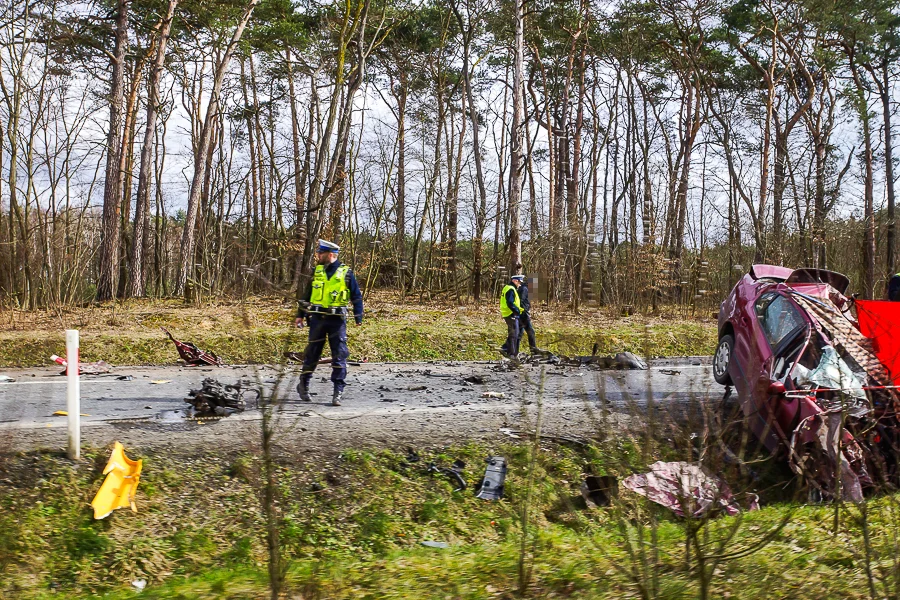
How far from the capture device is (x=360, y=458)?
607cm

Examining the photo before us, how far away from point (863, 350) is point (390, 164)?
2489cm

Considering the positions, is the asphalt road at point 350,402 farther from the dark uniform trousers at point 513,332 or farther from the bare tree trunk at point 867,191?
the bare tree trunk at point 867,191

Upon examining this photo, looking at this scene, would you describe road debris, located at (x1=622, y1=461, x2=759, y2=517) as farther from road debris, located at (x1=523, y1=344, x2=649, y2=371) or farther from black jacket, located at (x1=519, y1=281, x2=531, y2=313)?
black jacket, located at (x1=519, y1=281, x2=531, y2=313)

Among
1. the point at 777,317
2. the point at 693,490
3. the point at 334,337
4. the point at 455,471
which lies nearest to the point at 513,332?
the point at 334,337

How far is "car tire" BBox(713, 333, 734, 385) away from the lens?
26.8ft

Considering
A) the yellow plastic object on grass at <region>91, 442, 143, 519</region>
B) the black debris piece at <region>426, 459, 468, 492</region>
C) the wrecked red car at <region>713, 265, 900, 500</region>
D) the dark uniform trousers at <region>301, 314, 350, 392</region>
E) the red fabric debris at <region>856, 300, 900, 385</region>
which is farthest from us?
the dark uniform trousers at <region>301, 314, 350, 392</region>

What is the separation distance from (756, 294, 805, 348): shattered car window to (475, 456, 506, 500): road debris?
291 cm

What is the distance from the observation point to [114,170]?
18.2 meters

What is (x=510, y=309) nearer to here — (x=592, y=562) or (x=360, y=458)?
(x=360, y=458)

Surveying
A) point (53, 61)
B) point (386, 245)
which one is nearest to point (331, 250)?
point (53, 61)

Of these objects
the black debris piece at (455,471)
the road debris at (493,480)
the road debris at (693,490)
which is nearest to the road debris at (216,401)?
the black debris piece at (455,471)

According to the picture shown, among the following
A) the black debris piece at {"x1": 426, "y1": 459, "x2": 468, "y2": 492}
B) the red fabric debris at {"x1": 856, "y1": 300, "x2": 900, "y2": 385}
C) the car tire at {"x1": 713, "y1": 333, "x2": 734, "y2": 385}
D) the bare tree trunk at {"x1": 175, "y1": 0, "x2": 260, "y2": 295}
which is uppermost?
the bare tree trunk at {"x1": 175, "y1": 0, "x2": 260, "y2": 295}

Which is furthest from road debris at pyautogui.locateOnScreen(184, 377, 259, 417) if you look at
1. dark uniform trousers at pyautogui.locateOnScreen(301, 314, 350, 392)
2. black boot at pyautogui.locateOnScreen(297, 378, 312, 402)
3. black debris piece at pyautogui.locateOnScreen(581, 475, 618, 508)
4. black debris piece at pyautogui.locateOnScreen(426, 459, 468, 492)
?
black debris piece at pyautogui.locateOnScreen(581, 475, 618, 508)

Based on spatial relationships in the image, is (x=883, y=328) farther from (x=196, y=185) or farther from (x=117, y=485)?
(x=196, y=185)
